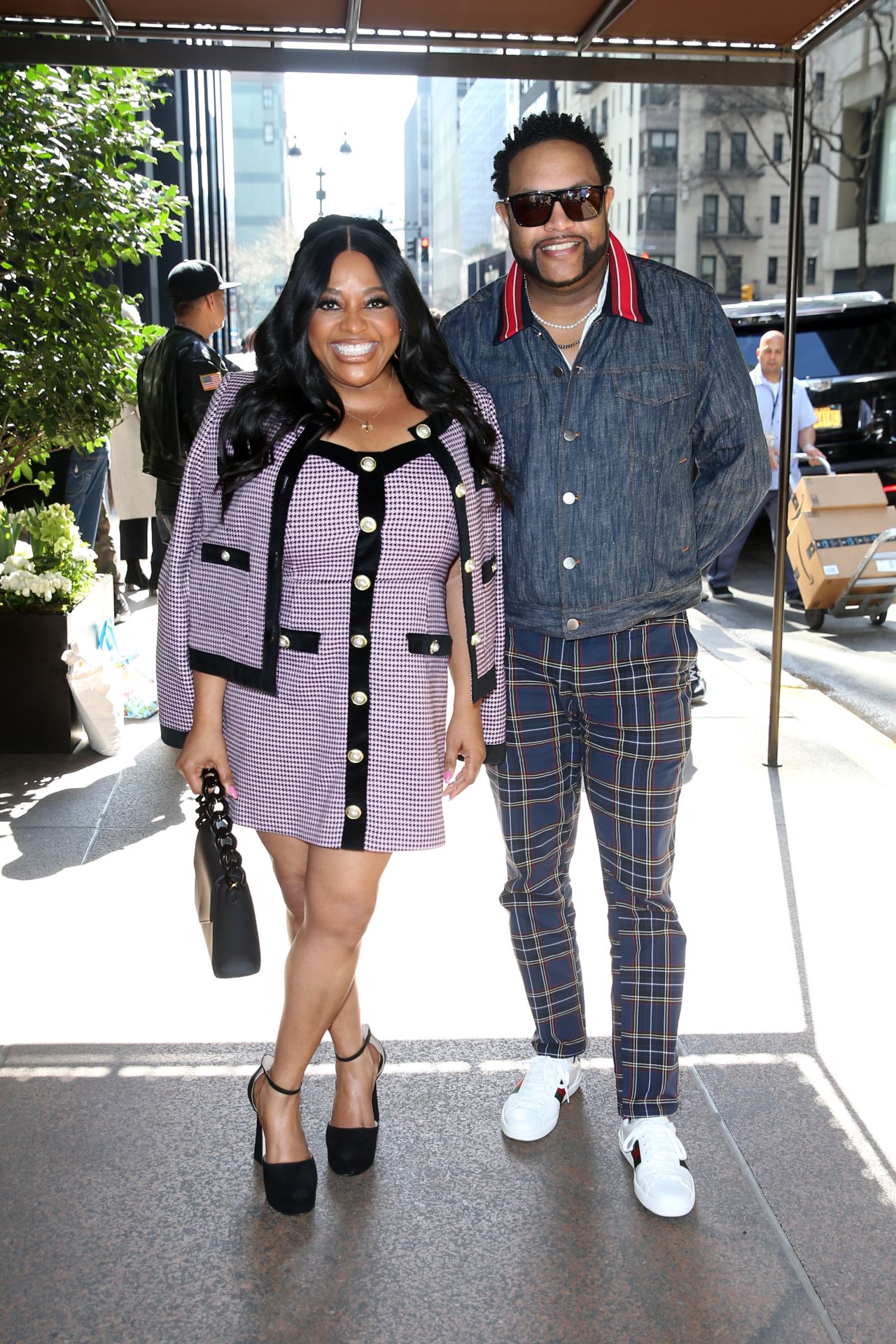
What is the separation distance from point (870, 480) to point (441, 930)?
22.3 ft

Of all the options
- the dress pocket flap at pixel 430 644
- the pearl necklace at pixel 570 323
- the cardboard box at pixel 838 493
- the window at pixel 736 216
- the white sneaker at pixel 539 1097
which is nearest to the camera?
the dress pocket flap at pixel 430 644

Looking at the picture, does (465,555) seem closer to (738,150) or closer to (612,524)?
(612,524)

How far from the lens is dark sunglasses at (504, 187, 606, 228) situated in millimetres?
2684

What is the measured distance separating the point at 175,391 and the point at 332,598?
3.47m

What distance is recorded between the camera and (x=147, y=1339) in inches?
94.0

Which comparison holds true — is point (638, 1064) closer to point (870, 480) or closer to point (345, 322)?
point (345, 322)

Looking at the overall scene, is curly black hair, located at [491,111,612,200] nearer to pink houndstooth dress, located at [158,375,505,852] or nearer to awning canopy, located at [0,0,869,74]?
pink houndstooth dress, located at [158,375,505,852]

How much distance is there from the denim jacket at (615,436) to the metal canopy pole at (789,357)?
2294 millimetres

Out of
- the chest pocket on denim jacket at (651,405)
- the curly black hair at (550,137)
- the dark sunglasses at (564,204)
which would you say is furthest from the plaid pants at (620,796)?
the curly black hair at (550,137)

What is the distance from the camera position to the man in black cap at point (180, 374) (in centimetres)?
569

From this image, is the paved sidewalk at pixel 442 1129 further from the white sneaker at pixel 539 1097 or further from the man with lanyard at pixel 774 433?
the man with lanyard at pixel 774 433

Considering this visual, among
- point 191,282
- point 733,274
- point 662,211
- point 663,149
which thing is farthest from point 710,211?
point 191,282

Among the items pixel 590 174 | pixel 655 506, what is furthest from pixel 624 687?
pixel 590 174

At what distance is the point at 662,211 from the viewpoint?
235ft
